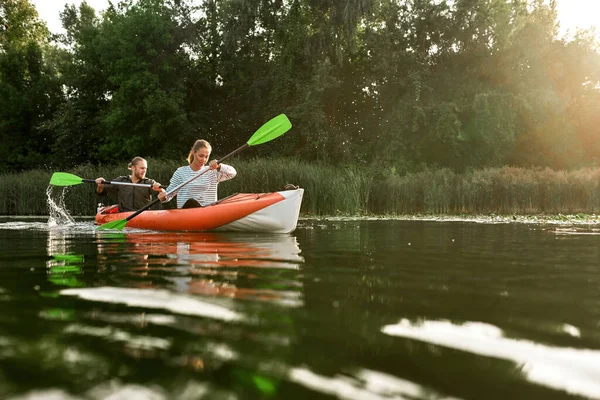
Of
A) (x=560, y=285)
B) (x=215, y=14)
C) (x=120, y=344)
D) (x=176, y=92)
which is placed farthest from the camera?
(x=215, y=14)

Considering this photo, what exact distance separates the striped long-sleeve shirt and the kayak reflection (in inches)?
85.0

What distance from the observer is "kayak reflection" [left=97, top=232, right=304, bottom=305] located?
110 inches

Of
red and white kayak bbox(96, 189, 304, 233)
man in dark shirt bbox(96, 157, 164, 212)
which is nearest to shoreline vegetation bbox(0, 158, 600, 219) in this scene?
man in dark shirt bbox(96, 157, 164, 212)

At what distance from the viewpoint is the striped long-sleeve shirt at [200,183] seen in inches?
321

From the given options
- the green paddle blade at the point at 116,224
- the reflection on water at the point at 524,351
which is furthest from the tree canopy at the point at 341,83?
the reflection on water at the point at 524,351

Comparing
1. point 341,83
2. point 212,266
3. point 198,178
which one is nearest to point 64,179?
point 198,178

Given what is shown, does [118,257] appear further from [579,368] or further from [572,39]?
[572,39]

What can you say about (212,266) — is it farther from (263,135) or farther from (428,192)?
(428,192)

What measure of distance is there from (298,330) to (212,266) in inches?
75.8

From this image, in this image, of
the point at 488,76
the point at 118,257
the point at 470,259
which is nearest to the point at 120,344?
the point at 118,257

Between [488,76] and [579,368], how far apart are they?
24.6m

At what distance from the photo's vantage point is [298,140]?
2389 centimetres

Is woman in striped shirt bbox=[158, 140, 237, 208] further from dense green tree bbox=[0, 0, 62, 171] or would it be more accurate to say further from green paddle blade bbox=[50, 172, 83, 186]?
dense green tree bbox=[0, 0, 62, 171]

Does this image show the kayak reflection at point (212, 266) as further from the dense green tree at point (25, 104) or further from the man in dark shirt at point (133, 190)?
the dense green tree at point (25, 104)
